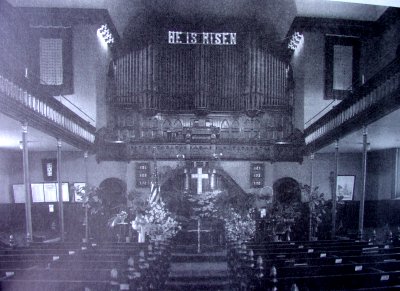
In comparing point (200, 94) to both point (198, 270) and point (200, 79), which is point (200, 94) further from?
point (198, 270)

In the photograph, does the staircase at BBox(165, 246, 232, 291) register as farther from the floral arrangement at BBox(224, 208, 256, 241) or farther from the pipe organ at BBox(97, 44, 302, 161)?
the pipe organ at BBox(97, 44, 302, 161)

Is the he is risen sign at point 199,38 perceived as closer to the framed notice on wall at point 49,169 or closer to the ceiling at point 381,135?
the ceiling at point 381,135

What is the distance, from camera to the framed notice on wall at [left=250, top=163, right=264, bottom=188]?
1811 cm

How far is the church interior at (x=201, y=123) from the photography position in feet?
46.0

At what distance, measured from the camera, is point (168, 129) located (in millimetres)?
18906

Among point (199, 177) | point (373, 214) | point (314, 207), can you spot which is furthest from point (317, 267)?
point (373, 214)

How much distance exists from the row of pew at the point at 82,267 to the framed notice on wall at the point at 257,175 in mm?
9945

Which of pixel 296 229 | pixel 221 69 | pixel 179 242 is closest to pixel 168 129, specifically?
pixel 221 69

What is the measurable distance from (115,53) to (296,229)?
40.4ft

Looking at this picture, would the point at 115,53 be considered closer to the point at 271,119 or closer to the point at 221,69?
the point at 221,69

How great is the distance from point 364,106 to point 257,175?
7910 millimetres

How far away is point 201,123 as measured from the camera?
19.3 meters

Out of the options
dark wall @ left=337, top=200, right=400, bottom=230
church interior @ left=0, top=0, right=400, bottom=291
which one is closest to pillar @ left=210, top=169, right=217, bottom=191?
church interior @ left=0, top=0, right=400, bottom=291

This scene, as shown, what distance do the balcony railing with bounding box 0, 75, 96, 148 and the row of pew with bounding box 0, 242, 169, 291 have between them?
3424 millimetres
